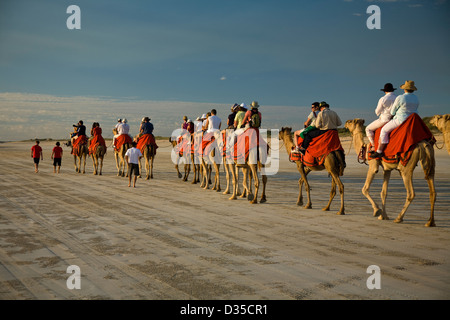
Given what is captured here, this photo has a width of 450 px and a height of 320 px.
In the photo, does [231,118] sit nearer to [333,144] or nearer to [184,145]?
[184,145]

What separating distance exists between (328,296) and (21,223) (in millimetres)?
8030

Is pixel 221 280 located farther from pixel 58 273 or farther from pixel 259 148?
pixel 259 148

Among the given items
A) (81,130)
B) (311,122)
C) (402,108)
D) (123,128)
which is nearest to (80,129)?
(81,130)

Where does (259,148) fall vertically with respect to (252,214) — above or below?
above

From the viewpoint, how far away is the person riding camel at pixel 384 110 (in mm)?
11602

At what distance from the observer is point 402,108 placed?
10891mm

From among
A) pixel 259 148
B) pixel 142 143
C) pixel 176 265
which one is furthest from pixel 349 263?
pixel 142 143

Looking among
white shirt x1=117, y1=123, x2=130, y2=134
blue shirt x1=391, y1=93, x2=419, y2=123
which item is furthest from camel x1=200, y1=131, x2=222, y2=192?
blue shirt x1=391, y1=93, x2=419, y2=123

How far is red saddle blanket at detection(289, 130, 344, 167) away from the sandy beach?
1.52 m

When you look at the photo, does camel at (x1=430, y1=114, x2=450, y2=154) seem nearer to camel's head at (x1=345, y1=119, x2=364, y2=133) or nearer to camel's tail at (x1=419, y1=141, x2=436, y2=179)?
camel's head at (x1=345, y1=119, x2=364, y2=133)

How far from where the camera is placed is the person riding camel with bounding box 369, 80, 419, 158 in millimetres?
10812

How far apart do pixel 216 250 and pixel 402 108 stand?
5999 mm
